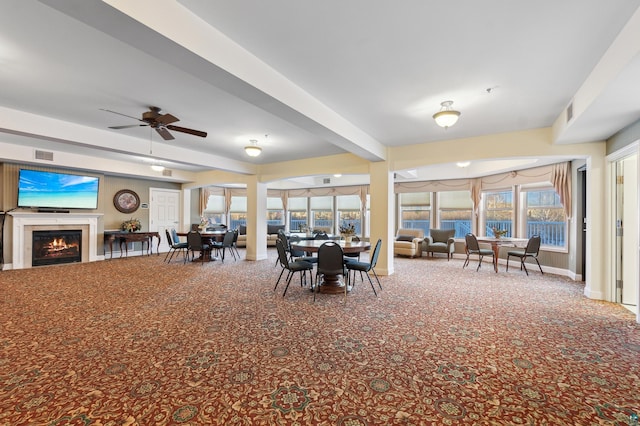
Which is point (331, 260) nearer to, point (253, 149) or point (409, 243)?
point (253, 149)

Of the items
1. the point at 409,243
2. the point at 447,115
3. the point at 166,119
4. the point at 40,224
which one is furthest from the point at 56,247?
the point at 409,243

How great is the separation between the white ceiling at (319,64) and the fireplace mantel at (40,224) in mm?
3764

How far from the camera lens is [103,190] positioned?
8.40m

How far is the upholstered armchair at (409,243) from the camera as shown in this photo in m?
8.54

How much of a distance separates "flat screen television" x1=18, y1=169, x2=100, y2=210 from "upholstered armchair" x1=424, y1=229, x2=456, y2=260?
9.34m

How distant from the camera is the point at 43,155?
6242mm

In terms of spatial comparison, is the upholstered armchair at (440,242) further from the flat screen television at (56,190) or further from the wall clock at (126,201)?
the flat screen television at (56,190)

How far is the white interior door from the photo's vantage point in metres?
9.52

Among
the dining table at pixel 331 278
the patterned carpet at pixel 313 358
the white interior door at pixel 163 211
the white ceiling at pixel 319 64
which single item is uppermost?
the white ceiling at pixel 319 64

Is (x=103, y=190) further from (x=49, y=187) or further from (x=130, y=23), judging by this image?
(x=130, y=23)

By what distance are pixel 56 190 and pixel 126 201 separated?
1823 millimetres

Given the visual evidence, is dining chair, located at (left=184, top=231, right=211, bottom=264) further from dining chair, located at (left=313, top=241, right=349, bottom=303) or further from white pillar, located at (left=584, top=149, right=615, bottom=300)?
white pillar, located at (left=584, top=149, right=615, bottom=300)

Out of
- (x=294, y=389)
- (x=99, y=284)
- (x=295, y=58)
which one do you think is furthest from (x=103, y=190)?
(x=294, y=389)

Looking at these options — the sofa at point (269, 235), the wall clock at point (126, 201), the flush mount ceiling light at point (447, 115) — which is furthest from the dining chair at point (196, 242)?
the flush mount ceiling light at point (447, 115)
